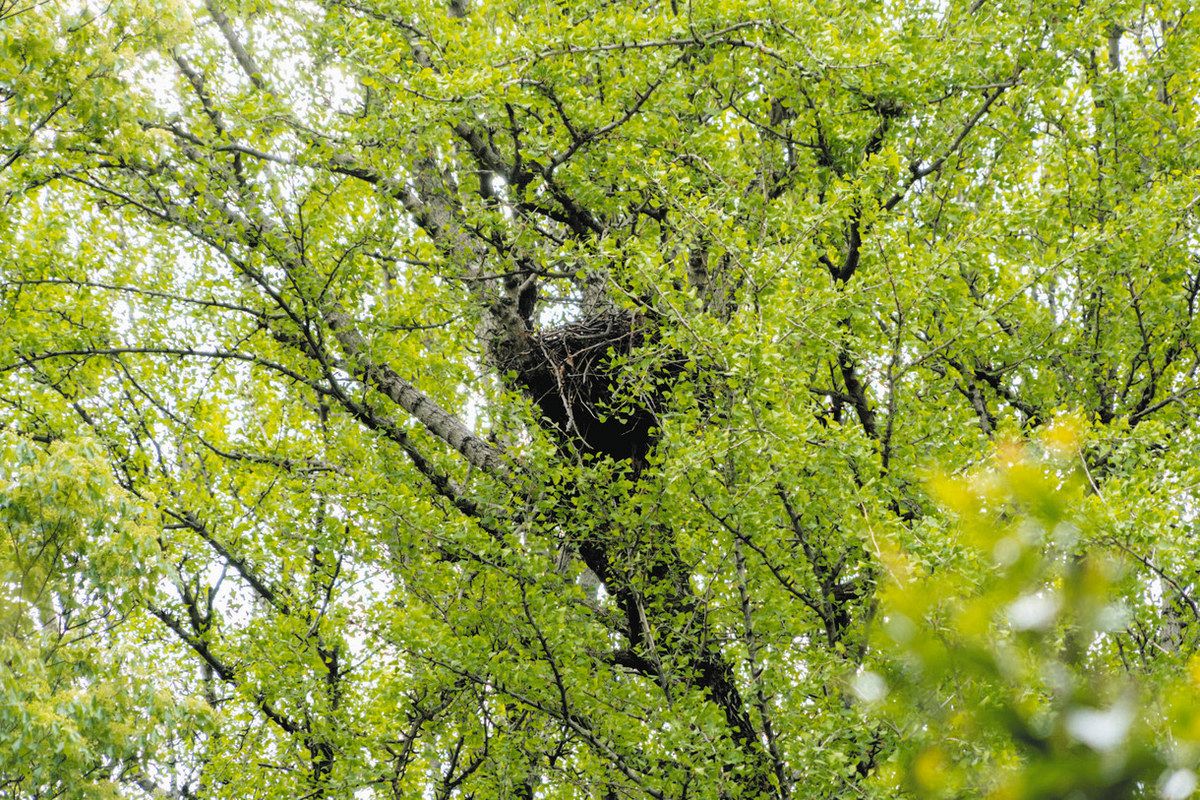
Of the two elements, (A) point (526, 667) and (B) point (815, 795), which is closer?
(B) point (815, 795)

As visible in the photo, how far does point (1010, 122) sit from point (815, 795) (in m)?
4.64

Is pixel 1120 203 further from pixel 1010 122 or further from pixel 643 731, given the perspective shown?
pixel 643 731

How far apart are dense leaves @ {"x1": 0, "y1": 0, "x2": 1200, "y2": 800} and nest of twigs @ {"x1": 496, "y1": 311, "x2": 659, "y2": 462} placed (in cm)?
4

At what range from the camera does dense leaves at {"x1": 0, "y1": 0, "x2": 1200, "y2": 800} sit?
19.4 feet

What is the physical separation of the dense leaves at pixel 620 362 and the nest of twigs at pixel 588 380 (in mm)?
37

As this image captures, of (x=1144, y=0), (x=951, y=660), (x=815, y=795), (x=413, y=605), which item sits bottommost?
(x=951, y=660)

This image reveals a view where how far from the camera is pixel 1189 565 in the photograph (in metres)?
5.19

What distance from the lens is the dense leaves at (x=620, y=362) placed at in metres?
5.91

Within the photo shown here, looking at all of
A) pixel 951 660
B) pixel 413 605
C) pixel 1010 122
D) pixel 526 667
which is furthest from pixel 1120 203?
pixel 951 660

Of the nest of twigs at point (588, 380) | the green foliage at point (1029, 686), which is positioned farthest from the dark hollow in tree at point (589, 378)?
the green foliage at point (1029, 686)

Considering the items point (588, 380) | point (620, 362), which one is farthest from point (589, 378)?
point (620, 362)

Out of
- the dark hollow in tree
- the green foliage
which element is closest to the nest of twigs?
the dark hollow in tree

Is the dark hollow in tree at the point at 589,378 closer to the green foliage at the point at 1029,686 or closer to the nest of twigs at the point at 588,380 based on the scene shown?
the nest of twigs at the point at 588,380

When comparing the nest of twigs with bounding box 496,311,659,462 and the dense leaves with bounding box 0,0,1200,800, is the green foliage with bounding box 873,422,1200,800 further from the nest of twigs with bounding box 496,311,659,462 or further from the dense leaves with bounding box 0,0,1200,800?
the nest of twigs with bounding box 496,311,659,462
